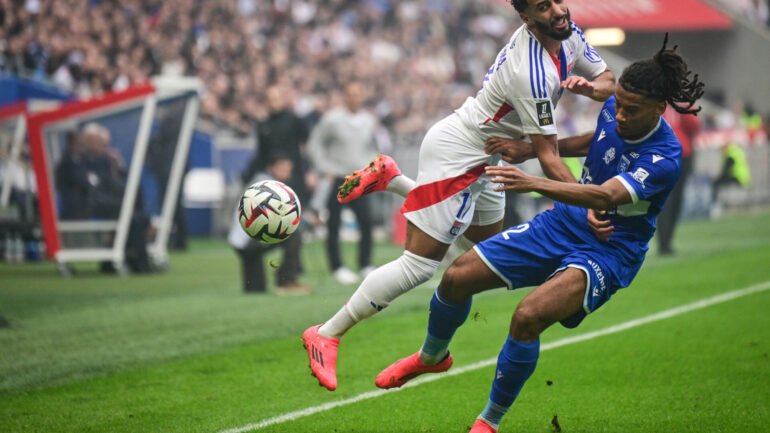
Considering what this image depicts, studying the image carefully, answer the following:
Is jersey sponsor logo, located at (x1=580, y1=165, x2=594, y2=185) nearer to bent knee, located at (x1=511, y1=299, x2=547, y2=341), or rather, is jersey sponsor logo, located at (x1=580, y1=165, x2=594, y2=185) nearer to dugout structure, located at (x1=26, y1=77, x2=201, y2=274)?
bent knee, located at (x1=511, y1=299, x2=547, y2=341)

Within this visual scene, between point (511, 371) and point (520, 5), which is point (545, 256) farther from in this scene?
point (520, 5)

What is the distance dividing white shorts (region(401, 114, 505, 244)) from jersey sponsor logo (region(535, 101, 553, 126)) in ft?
1.64

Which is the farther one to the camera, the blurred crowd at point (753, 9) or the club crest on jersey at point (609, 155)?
the blurred crowd at point (753, 9)

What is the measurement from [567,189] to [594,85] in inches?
40.3

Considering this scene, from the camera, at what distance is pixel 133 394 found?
18.7ft

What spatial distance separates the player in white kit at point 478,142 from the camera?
4.67 m

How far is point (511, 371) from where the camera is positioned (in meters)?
4.40

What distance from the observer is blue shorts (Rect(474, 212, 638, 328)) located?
4473 millimetres

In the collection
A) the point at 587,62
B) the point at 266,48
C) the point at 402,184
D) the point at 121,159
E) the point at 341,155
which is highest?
the point at 266,48

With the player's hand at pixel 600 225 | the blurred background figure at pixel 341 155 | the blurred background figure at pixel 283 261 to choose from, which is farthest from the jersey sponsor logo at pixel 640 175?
the blurred background figure at pixel 341 155

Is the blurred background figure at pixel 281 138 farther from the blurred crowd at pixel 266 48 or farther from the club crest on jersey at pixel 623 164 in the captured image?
the club crest on jersey at pixel 623 164

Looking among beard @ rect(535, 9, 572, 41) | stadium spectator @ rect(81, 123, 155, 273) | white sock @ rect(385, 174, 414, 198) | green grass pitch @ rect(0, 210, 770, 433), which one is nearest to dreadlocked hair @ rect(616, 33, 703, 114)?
beard @ rect(535, 9, 572, 41)

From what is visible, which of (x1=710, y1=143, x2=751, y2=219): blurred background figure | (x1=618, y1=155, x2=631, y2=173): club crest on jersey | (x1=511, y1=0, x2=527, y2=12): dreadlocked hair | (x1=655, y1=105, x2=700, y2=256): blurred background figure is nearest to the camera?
(x1=618, y1=155, x2=631, y2=173): club crest on jersey

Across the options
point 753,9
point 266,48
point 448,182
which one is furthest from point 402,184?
point 753,9
